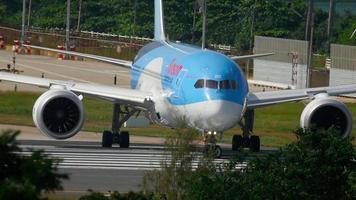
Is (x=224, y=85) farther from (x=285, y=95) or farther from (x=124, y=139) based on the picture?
(x=124, y=139)

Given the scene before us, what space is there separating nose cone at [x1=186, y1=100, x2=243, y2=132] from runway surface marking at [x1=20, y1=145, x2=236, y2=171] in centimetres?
104

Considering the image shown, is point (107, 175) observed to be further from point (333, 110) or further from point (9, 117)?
point (9, 117)

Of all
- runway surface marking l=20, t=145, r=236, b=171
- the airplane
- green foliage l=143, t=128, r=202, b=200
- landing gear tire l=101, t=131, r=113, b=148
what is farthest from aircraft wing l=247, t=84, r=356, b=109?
green foliage l=143, t=128, r=202, b=200

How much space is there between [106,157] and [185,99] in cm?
330

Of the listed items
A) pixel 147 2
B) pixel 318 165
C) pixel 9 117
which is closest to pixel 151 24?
pixel 147 2

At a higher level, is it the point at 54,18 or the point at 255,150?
the point at 54,18

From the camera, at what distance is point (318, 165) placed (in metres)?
27.4

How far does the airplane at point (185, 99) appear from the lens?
41.0 metres

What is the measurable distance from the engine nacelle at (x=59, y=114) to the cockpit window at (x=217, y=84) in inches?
159

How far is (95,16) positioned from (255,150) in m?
84.7

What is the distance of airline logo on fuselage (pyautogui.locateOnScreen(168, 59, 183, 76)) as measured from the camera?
141ft

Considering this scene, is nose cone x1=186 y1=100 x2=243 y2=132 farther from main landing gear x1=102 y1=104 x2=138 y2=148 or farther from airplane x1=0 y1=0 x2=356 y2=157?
main landing gear x1=102 y1=104 x2=138 y2=148

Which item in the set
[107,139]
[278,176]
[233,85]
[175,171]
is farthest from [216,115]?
[278,176]

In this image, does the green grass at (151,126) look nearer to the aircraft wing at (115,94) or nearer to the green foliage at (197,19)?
the aircraft wing at (115,94)
